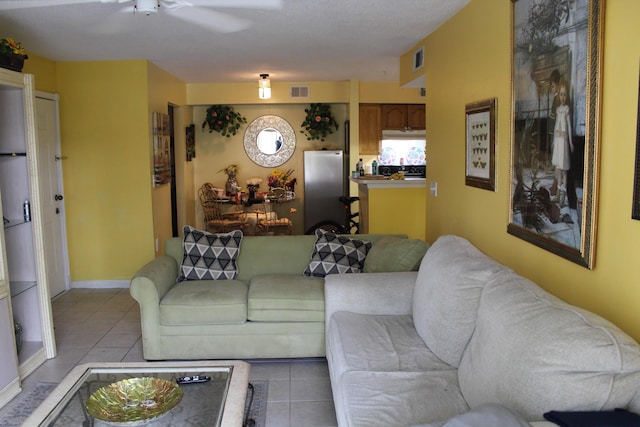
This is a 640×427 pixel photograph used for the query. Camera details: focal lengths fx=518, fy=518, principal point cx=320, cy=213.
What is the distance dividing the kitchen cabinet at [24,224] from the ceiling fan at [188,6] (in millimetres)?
464

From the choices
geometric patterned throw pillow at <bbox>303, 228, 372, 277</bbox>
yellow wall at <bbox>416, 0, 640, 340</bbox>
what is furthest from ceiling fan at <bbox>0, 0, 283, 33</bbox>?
geometric patterned throw pillow at <bbox>303, 228, 372, 277</bbox>

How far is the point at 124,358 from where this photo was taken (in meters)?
3.71

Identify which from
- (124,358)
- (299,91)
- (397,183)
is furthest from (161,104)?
(124,358)

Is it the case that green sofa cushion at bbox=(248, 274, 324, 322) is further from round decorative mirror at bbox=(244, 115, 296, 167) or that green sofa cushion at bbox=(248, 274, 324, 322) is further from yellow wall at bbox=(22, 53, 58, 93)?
round decorative mirror at bbox=(244, 115, 296, 167)

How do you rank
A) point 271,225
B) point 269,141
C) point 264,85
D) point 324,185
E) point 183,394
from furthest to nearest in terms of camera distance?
point 269,141 < point 324,185 < point 271,225 < point 264,85 < point 183,394

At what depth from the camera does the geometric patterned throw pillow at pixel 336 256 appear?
12.6 ft

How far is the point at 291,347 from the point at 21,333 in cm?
189

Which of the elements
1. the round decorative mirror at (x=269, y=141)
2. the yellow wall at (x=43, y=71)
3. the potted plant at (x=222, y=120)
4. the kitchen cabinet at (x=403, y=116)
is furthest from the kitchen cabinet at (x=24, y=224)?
the kitchen cabinet at (x=403, y=116)

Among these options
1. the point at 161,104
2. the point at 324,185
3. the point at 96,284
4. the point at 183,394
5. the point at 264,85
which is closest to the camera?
the point at 183,394

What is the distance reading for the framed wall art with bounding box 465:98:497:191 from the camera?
3.08m

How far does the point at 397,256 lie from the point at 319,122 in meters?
4.73

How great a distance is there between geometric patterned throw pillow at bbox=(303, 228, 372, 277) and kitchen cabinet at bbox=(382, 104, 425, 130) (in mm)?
4140

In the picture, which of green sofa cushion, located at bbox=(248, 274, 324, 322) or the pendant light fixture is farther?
the pendant light fixture

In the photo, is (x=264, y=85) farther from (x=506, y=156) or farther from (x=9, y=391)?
(x=9, y=391)
